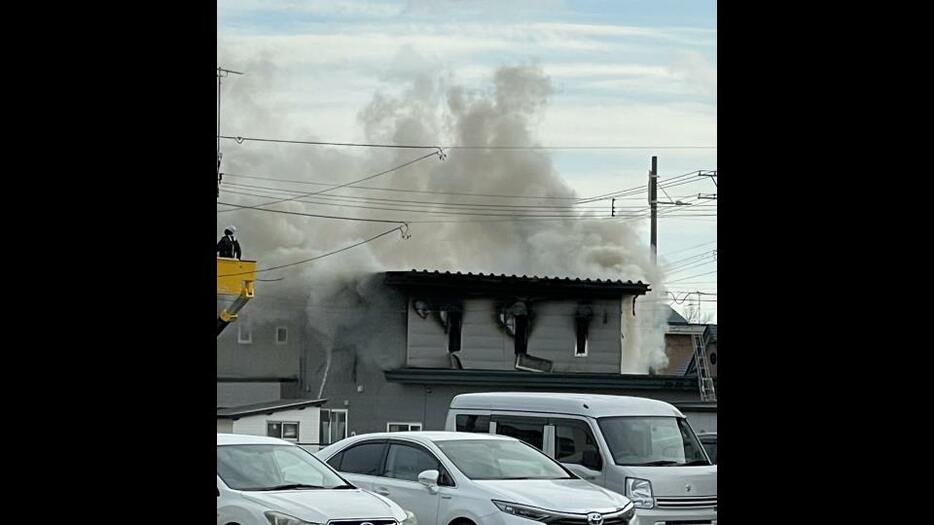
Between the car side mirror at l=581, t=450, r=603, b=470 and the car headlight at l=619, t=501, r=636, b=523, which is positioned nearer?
the car headlight at l=619, t=501, r=636, b=523

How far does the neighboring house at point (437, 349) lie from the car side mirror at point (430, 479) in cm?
1964

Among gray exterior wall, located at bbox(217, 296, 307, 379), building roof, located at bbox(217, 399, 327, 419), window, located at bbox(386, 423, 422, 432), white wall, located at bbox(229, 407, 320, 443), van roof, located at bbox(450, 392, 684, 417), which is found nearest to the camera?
van roof, located at bbox(450, 392, 684, 417)

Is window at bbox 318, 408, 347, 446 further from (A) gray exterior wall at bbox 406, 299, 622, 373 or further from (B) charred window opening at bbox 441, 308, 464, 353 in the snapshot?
(B) charred window opening at bbox 441, 308, 464, 353

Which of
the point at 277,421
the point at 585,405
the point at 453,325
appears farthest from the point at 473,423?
the point at 453,325

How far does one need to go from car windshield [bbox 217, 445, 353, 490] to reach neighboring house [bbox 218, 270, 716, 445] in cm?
1954

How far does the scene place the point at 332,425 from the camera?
3020cm

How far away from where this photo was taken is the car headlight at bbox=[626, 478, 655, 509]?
10430 mm

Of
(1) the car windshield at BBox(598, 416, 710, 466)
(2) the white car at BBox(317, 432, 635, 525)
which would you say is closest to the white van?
(1) the car windshield at BBox(598, 416, 710, 466)

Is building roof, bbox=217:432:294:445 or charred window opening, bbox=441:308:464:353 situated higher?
charred window opening, bbox=441:308:464:353

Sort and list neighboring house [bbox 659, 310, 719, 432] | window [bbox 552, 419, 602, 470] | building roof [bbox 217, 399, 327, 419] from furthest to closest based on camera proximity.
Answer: neighboring house [bbox 659, 310, 719, 432] < building roof [bbox 217, 399, 327, 419] < window [bbox 552, 419, 602, 470]

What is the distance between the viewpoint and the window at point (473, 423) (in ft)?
39.4
